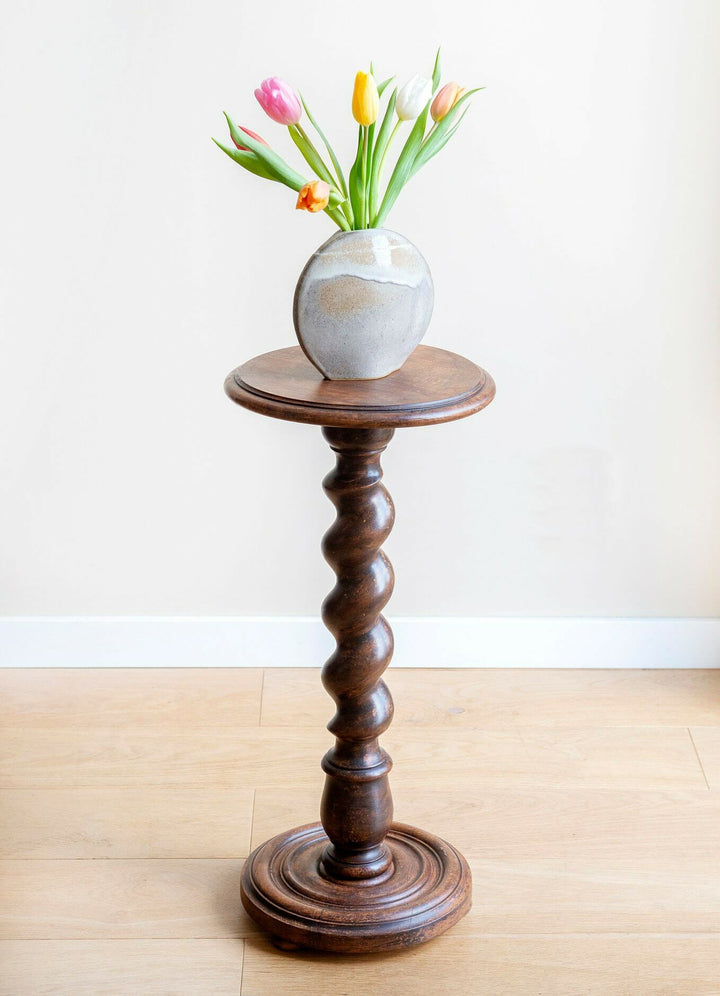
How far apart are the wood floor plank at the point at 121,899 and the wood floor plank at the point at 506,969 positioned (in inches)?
3.6

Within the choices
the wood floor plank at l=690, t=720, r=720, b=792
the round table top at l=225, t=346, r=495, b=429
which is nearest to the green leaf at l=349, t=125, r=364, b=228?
the round table top at l=225, t=346, r=495, b=429

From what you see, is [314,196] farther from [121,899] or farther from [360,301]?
[121,899]

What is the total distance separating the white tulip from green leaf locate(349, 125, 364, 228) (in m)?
0.06

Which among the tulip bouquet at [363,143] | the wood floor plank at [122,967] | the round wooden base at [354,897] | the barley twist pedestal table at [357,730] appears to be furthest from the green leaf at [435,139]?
the wood floor plank at [122,967]

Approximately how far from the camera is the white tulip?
4.47 feet

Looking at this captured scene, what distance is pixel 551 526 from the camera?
2.26m

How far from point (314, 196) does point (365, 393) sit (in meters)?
0.23

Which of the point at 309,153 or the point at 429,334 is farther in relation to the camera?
the point at 429,334

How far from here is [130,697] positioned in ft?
7.18

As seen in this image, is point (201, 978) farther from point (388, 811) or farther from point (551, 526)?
point (551, 526)

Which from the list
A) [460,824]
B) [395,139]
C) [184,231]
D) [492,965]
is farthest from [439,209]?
[492,965]

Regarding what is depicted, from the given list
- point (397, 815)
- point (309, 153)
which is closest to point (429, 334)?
point (309, 153)

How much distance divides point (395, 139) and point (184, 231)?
0.42 m

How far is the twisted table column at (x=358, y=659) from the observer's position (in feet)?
4.80
